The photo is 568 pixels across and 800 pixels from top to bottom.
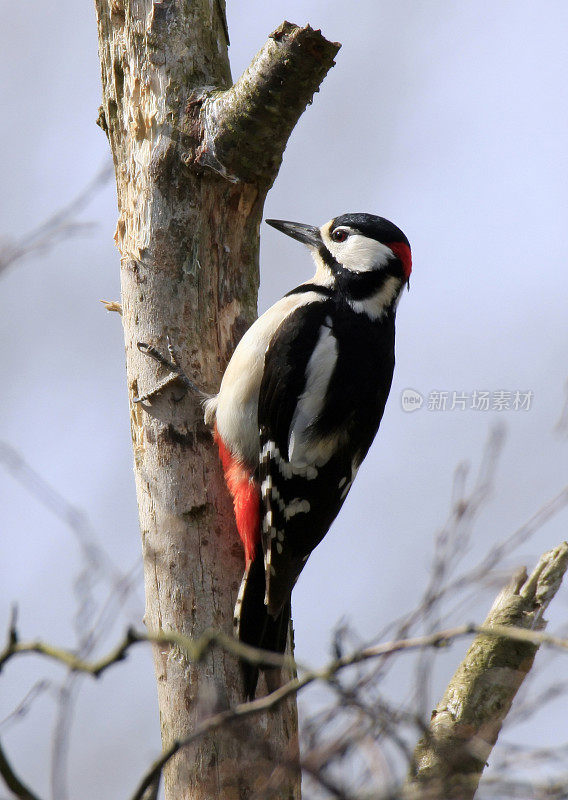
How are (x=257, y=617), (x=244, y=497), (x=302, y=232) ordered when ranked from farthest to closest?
(x=302, y=232), (x=244, y=497), (x=257, y=617)

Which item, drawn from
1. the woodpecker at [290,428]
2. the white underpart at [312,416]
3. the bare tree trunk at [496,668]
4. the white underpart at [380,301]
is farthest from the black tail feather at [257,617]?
the white underpart at [380,301]

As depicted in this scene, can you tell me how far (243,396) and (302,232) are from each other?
975 millimetres

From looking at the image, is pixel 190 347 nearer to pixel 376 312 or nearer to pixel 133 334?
pixel 133 334

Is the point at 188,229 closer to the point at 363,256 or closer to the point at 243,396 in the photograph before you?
the point at 243,396

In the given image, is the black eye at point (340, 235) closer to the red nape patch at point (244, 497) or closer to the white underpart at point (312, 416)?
the white underpart at point (312, 416)

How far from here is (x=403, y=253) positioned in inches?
138

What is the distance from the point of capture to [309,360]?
3.02 meters

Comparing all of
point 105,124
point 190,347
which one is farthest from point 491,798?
point 105,124

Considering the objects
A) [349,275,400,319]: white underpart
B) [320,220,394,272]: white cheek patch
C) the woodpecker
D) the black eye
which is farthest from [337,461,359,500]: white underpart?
the black eye

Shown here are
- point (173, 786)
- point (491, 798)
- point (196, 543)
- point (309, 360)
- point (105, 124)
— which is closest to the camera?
point (491, 798)

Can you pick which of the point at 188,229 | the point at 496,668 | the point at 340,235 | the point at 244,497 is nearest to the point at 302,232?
the point at 340,235

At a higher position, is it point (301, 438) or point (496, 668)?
point (301, 438)

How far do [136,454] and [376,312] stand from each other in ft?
3.29

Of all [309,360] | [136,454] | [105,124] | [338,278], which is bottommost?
[136,454]
